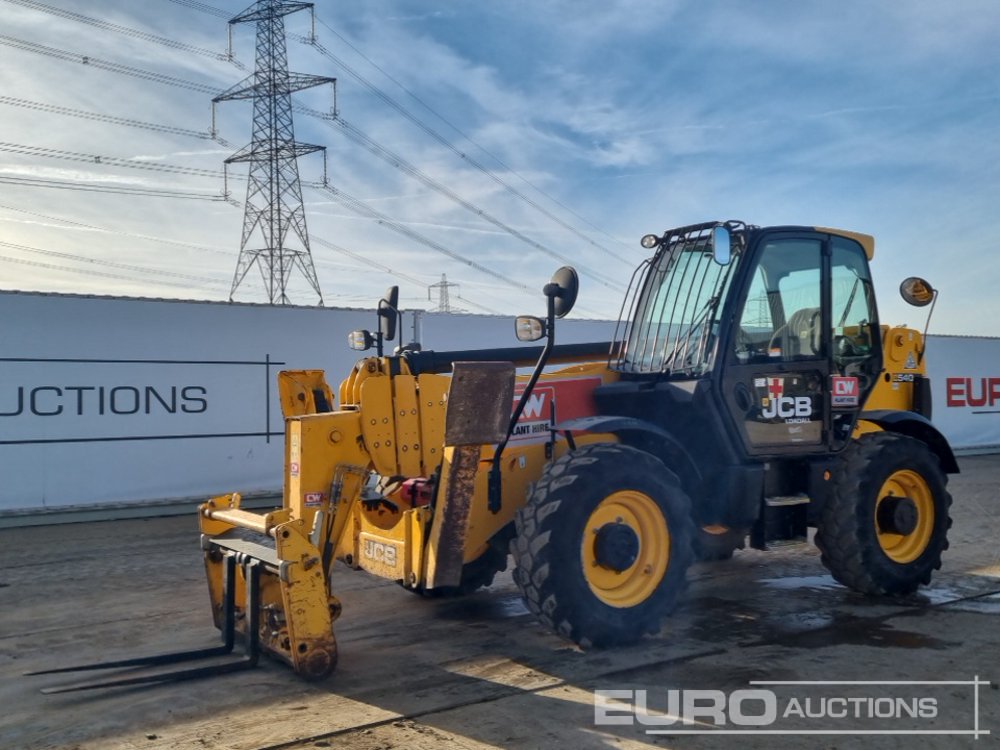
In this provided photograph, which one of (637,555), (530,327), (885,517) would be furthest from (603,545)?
(885,517)

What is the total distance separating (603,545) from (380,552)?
1.35 m

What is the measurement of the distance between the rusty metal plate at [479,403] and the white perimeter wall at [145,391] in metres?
7.22

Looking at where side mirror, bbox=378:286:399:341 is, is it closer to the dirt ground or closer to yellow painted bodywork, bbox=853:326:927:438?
the dirt ground

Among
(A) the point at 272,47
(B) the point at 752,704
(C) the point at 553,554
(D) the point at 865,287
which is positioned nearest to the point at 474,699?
(C) the point at 553,554

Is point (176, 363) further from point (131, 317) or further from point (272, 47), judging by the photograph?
point (272, 47)

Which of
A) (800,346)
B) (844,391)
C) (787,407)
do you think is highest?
(800,346)

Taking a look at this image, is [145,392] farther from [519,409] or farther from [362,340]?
[519,409]

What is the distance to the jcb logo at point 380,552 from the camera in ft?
17.8

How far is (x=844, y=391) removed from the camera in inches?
255

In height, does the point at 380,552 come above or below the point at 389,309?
below

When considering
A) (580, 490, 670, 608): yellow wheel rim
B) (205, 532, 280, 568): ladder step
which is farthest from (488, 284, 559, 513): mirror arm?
(205, 532, 280, 568): ladder step

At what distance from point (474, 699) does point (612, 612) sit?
1025 mm

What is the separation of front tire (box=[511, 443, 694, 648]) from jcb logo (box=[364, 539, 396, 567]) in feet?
2.64

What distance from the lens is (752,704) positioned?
4375mm
